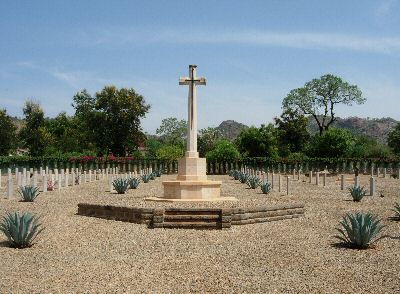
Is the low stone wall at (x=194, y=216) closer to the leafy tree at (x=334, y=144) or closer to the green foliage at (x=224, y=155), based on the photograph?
the green foliage at (x=224, y=155)

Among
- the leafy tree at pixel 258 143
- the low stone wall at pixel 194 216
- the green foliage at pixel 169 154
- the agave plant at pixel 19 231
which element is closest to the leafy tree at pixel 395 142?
the leafy tree at pixel 258 143

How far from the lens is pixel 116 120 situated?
212 feet

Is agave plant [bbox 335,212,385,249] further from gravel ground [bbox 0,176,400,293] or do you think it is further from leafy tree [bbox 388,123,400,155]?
leafy tree [bbox 388,123,400,155]

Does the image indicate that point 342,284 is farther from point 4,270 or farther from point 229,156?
point 229,156

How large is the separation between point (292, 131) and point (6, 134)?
147 feet

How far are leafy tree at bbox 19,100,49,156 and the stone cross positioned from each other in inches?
2112

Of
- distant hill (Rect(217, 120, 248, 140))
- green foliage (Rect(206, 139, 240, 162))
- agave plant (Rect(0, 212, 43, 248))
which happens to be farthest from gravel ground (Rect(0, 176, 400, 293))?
distant hill (Rect(217, 120, 248, 140))

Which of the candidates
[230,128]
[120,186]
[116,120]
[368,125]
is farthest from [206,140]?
[368,125]

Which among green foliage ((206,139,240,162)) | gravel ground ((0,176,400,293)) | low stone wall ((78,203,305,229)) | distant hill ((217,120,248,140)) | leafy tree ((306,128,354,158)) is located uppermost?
distant hill ((217,120,248,140))

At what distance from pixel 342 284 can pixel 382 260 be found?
6.70 feet

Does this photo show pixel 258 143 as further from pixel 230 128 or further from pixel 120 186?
pixel 230 128

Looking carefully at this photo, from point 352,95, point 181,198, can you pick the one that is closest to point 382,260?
point 181,198

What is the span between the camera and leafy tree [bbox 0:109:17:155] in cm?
6569

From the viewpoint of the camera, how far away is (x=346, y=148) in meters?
57.6
